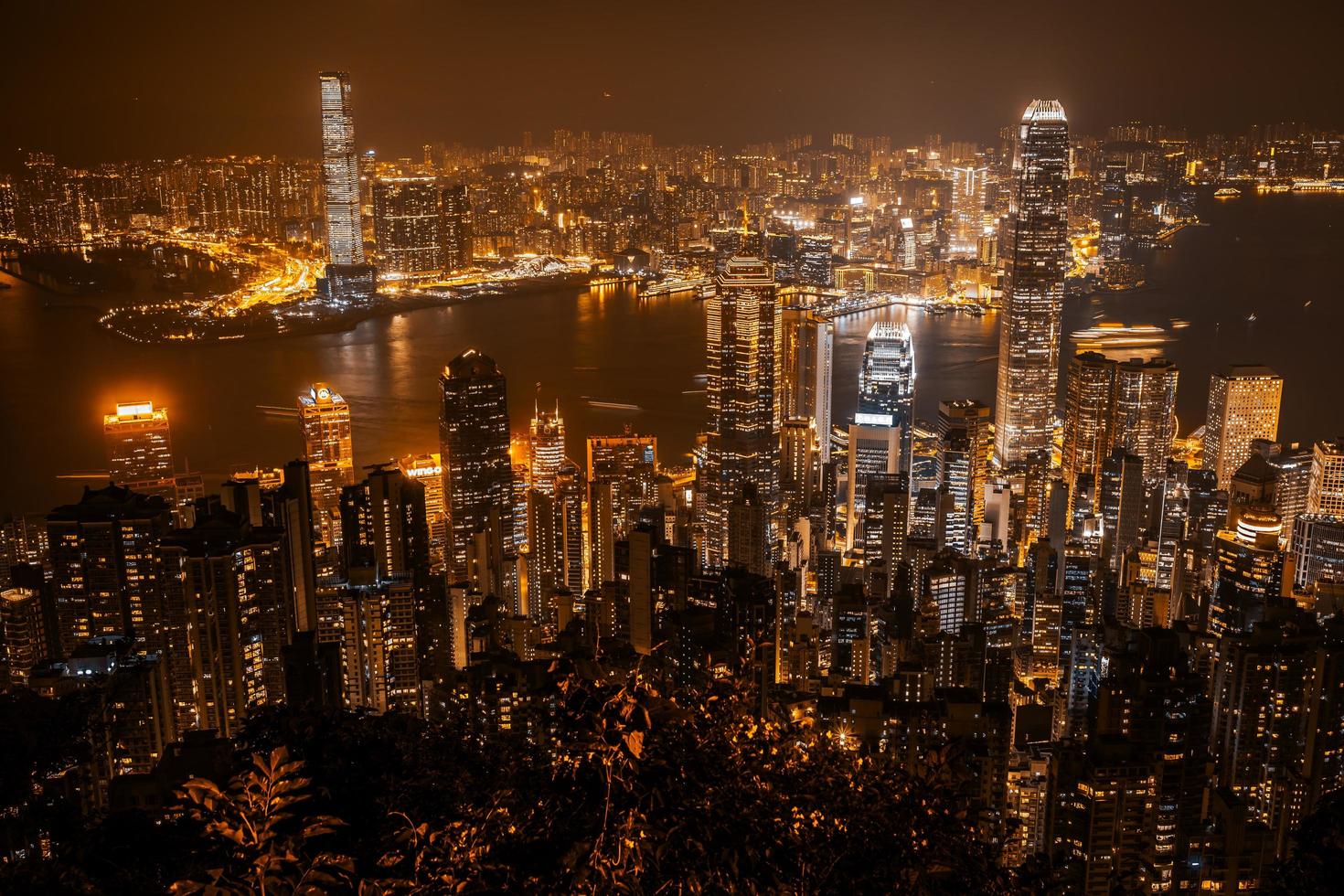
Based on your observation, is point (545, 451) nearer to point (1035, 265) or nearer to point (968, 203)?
point (1035, 265)

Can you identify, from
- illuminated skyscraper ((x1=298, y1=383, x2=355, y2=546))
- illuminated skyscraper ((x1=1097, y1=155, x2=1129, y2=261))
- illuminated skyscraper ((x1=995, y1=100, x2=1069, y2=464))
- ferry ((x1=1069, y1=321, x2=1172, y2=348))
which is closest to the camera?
illuminated skyscraper ((x1=298, y1=383, x2=355, y2=546))

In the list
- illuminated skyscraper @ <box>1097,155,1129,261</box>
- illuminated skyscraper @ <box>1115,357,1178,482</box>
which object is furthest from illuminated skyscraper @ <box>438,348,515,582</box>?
illuminated skyscraper @ <box>1097,155,1129,261</box>

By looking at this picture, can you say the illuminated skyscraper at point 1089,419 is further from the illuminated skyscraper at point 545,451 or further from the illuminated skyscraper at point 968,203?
the illuminated skyscraper at point 545,451

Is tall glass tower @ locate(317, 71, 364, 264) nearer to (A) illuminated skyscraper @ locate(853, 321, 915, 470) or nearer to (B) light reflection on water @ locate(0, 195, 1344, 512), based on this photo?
(B) light reflection on water @ locate(0, 195, 1344, 512)

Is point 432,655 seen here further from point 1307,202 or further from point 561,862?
point 1307,202

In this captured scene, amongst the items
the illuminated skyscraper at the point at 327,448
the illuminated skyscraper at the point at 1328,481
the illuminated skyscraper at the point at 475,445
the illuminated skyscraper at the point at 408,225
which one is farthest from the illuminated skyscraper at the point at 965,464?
the illuminated skyscraper at the point at 408,225

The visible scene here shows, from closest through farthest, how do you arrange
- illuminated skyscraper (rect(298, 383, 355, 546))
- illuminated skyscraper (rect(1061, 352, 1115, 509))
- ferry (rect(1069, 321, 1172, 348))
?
illuminated skyscraper (rect(298, 383, 355, 546)) < illuminated skyscraper (rect(1061, 352, 1115, 509)) < ferry (rect(1069, 321, 1172, 348))

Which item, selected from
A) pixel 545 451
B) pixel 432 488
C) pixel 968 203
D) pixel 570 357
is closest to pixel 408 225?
pixel 570 357

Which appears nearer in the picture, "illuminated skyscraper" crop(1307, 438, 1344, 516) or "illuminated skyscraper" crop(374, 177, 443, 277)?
"illuminated skyscraper" crop(1307, 438, 1344, 516)
